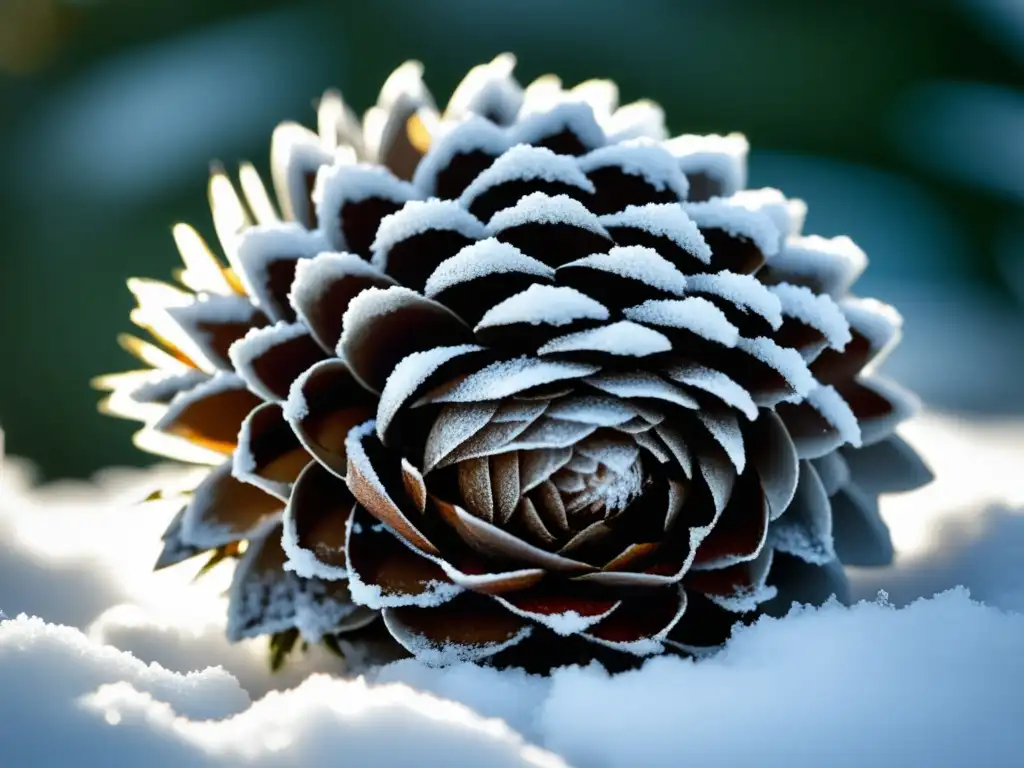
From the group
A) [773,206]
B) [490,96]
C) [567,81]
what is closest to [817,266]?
[773,206]

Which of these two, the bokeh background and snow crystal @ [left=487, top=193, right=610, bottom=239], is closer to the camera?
snow crystal @ [left=487, top=193, right=610, bottom=239]

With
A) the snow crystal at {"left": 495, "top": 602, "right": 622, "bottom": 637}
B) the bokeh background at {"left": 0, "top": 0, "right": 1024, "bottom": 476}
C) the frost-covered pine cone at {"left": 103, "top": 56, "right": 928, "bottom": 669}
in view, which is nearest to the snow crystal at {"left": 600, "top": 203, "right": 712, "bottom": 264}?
the frost-covered pine cone at {"left": 103, "top": 56, "right": 928, "bottom": 669}

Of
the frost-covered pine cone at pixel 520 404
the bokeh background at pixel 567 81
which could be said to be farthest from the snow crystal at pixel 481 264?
the bokeh background at pixel 567 81

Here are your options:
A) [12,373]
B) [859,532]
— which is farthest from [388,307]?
[12,373]

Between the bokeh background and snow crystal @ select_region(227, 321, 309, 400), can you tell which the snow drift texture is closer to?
snow crystal @ select_region(227, 321, 309, 400)

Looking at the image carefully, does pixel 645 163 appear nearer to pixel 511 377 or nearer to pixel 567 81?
pixel 511 377

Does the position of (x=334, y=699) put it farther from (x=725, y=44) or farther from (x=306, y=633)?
(x=725, y=44)
